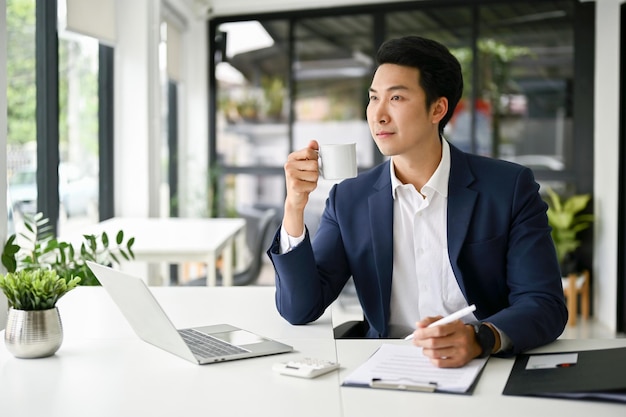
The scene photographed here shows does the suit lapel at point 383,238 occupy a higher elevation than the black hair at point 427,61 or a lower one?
lower

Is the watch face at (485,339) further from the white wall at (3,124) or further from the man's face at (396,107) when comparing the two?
the white wall at (3,124)

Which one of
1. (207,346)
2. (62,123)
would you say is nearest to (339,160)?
(207,346)

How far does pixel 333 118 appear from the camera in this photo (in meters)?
6.57

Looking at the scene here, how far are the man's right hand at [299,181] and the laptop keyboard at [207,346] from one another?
1.15 ft

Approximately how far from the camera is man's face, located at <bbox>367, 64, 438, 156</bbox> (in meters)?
2.10

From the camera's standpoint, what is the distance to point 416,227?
84.4 inches

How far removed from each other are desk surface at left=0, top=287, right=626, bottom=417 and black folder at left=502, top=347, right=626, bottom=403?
0.02 m

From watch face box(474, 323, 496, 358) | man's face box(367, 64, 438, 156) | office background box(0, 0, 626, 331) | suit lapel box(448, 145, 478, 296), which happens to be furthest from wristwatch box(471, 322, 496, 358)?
office background box(0, 0, 626, 331)

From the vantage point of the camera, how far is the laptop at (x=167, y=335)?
1.54 m

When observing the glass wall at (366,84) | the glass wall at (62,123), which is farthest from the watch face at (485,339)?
the glass wall at (366,84)

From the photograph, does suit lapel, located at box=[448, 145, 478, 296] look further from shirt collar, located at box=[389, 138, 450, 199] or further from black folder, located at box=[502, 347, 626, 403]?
black folder, located at box=[502, 347, 626, 403]

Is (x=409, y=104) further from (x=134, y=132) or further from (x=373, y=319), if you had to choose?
(x=134, y=132)

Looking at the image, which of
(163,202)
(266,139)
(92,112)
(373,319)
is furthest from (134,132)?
(373,319)

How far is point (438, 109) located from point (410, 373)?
919mm
